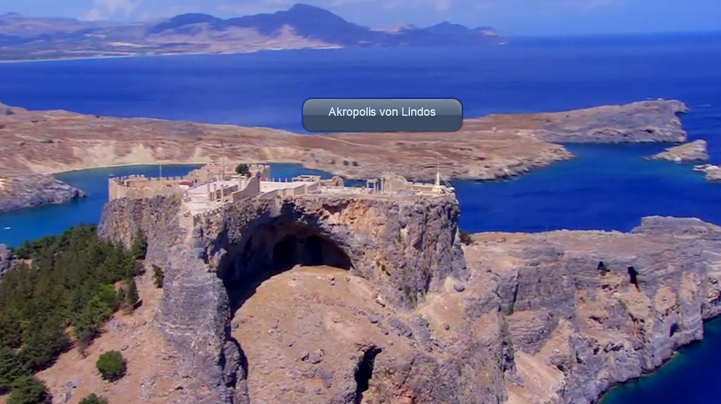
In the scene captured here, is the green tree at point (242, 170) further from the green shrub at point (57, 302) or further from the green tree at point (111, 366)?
the green tree at point (111, 366)

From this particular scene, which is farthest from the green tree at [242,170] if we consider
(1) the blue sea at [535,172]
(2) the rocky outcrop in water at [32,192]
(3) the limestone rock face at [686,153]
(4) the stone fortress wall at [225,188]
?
(3) the limestone rock face at [686,153]

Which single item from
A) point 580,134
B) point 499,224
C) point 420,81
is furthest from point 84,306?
point 420,81

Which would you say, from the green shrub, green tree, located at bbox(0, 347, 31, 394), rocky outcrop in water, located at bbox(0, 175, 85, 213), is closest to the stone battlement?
the green shrub

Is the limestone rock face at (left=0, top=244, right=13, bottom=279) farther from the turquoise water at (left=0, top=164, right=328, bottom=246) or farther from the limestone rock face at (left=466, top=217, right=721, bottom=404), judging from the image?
the turquoise water at (left=0, top=164, right=328, bottom=246)

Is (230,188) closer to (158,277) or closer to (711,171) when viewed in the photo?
(158,277)

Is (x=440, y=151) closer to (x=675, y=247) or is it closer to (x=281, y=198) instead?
(x=675, y=247)
